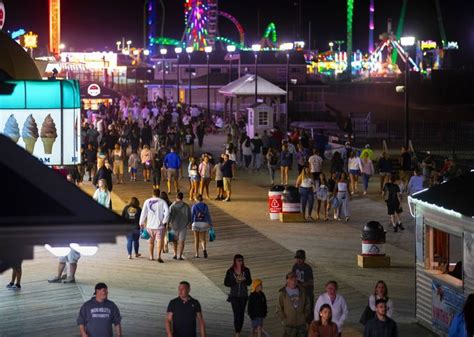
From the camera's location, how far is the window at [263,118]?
43.6 meters

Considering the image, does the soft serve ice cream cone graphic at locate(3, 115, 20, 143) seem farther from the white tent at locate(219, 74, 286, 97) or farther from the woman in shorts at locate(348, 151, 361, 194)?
the white tent at locate(219, 74, 286, 97)

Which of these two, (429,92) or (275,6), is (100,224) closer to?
(429,92)

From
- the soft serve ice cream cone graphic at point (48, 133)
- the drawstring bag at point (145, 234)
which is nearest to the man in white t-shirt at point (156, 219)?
the drawstring bag at point (145, 234)

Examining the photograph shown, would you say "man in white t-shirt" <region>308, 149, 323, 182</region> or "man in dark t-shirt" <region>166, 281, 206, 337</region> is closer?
"man in dark t-shirt" <region>166, 281, 206, 337</region>

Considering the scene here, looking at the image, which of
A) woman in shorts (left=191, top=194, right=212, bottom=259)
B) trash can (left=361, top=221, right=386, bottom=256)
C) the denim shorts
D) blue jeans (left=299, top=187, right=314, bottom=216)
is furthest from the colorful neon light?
the denim shorts

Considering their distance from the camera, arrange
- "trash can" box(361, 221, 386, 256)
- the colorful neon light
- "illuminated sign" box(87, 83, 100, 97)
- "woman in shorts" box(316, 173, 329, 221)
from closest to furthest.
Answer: "trash can" box(361, 221, 386, 256)
"woman in shorts" box(316, 173, 329, 221)
"illuminated sign" box(87, 83, 100, 97)
the colorful neon light

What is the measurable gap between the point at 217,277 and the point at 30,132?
3660mm

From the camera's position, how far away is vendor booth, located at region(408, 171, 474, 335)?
12.5 metres

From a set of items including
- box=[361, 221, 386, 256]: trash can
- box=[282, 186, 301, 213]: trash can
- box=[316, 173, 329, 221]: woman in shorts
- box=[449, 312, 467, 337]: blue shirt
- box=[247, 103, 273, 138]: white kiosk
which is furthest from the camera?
box=[247, 103, 273, 138]: white kiosk

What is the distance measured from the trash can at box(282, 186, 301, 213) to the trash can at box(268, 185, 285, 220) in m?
0.15

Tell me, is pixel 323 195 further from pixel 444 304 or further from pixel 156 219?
pixel 444 304

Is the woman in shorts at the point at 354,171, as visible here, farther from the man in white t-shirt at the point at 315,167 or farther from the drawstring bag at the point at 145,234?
the drawstring bag at the point at 145,234

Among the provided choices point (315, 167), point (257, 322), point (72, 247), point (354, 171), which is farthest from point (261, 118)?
point (72, 247)

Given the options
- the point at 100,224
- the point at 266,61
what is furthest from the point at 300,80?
the point at 100,224
